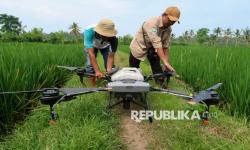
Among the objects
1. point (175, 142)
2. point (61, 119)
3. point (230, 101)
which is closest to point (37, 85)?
point (61, 119)

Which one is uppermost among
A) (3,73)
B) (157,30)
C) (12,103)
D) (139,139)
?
(157,30)


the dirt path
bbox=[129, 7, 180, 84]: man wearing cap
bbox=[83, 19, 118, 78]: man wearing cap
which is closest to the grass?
the dirt path

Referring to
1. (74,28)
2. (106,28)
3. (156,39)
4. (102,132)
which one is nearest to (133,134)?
(102,132)

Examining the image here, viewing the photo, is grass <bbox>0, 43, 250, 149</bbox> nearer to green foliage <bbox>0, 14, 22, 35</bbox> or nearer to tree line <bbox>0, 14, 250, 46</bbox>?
tree line <bbox>0, 14, 250, 46</bbox>

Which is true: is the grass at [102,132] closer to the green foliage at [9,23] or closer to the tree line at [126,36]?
the tree line at [126,36]

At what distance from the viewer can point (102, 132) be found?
2.41 m

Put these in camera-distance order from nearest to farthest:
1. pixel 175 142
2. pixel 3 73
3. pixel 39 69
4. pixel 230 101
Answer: pixel 175 142 < pixel 3 73 < pixel 230 101 < pixel 39 69

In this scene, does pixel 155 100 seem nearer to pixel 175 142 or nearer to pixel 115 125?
pixel 115 125

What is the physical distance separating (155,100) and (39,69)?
1612 millimetres

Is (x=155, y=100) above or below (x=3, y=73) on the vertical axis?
below

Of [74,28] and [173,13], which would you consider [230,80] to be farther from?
[74,28]

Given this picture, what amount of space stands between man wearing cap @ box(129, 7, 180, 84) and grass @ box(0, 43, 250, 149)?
1.01 metres

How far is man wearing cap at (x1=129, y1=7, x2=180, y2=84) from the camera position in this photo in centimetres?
382

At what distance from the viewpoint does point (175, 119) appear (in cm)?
303
